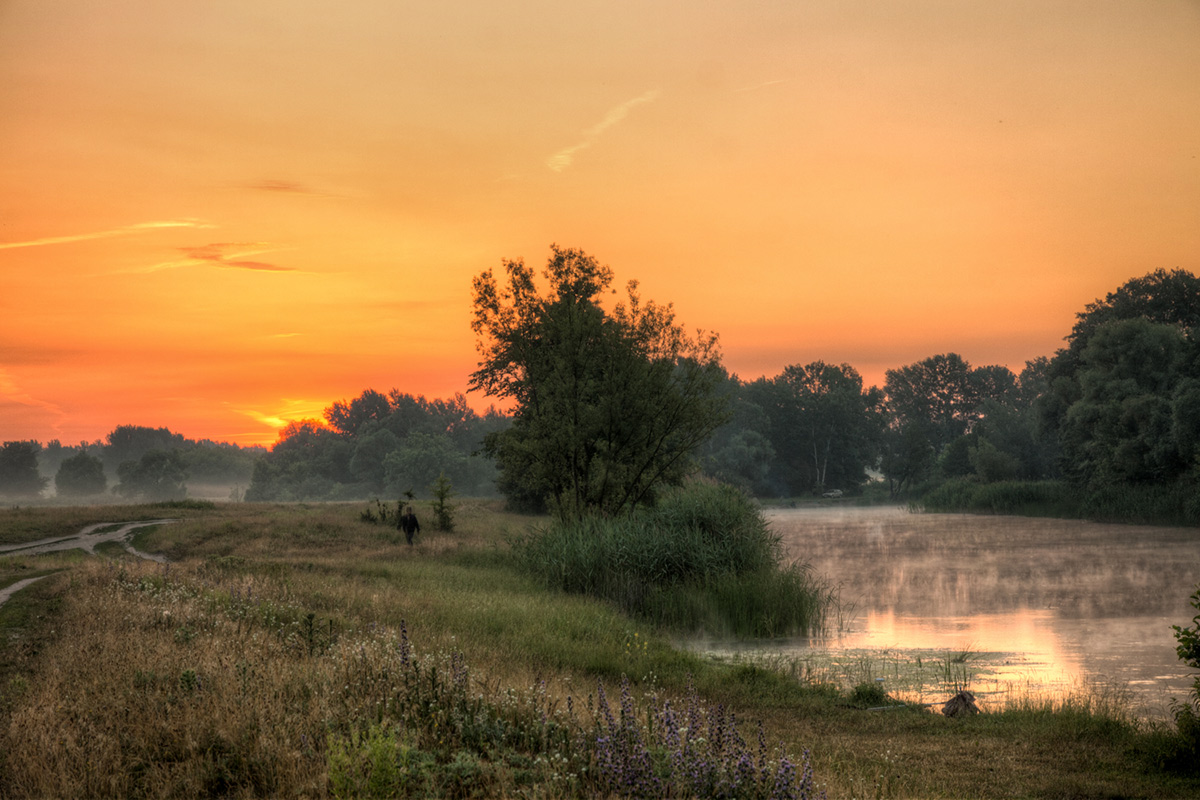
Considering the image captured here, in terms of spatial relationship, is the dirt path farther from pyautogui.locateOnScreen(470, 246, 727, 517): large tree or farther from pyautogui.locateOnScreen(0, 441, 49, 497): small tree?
pyautogui.locateOnScreen(0, 441, 49, 497): small tree

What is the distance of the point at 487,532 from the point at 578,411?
51.5 feet

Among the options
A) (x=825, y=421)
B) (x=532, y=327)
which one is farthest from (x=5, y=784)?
(x=825, y=421)

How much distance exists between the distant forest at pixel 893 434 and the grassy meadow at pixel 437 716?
28.2 m

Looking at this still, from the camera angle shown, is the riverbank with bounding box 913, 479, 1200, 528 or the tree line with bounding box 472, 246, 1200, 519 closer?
the tree line with bounding box 472, 246, 1200, 519

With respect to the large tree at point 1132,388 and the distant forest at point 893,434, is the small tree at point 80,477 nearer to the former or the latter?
the distant forest at point 893,434

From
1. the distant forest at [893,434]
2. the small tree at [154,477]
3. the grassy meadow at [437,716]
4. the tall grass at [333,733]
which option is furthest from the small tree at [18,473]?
the tall grass at [333,733]

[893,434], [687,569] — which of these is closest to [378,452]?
[893,434]

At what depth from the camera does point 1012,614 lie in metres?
23.9

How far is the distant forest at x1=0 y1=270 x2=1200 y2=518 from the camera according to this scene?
5972 cm

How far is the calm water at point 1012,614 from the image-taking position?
1573 cm

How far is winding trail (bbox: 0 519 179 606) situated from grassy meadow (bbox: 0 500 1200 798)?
47.1ft

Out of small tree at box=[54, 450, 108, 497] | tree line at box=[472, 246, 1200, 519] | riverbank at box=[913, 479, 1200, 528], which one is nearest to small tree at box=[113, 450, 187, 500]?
small tree at box=[54, 450, 108, 497]

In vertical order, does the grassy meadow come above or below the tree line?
below

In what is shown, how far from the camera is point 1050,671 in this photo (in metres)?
16.3
